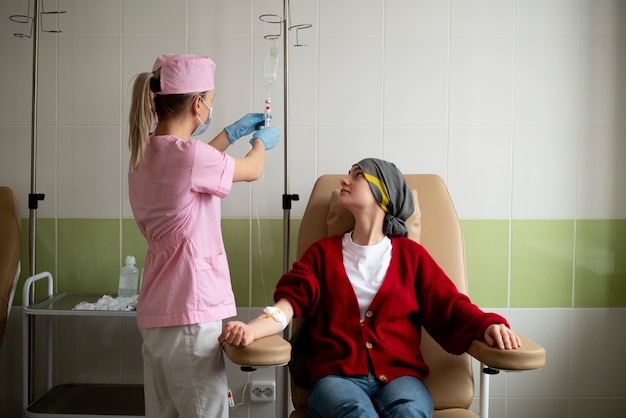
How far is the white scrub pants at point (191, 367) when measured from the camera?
180 cm

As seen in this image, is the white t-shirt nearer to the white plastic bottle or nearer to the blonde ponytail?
the blonde ponytail

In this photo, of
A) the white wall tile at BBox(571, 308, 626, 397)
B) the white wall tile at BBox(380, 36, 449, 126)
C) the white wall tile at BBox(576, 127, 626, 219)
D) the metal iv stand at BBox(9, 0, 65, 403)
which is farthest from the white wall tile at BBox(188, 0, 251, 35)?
the white wall tile at BBox(571, 308, 626, 397)

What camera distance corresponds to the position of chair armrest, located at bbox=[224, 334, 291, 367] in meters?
1.66

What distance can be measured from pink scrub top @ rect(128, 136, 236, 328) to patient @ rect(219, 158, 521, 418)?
0.47 ft

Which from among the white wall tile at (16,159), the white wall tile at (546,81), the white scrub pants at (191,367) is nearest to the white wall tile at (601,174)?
the white wall tile at (546,81)

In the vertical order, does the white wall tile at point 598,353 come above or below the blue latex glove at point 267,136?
below

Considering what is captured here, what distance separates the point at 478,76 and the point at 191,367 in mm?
1619

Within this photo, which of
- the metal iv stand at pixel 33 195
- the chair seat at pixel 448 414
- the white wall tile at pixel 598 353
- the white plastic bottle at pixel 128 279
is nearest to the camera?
the chair seat at pixel 448 414

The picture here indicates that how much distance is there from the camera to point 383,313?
6.54ft

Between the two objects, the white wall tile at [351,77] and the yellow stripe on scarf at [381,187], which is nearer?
the yellow stripe on scarf at [381,187]

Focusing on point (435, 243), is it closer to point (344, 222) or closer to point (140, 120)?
point (344, 222)

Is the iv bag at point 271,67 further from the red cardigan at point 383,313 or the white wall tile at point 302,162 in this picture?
the red cardigan at point 383,313

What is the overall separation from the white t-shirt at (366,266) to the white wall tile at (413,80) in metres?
0.75

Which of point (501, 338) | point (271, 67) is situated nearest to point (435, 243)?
point (501, 338)
